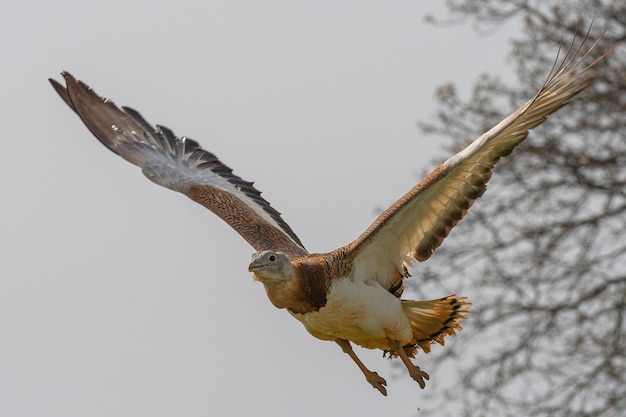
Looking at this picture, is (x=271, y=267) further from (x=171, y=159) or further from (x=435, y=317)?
(x=171, y=159)

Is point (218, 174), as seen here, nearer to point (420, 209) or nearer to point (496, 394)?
point (420, 209)

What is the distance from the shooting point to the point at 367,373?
11.8 m

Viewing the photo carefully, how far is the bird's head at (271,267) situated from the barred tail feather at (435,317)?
98 centimetres

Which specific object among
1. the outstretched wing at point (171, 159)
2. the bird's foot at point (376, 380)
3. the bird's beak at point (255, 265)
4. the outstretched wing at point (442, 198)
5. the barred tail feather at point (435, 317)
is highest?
the outstretched wing at point (171, 159)

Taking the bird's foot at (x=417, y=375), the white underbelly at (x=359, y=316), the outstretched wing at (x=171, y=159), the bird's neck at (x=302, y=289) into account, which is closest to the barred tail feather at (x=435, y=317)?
the white underbelly at (x=359, y=316)

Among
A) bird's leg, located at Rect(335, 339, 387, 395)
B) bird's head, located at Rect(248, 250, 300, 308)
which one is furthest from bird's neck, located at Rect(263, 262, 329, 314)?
bird's leg, located at Rect(335, 339, 387, 395)

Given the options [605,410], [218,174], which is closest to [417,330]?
[218,174]

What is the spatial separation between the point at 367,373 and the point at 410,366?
10.3 inches

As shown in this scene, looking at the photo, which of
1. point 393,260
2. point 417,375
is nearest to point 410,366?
point 417,375

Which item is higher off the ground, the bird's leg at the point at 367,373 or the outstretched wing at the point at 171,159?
the outstretched wing at the point at 171,159

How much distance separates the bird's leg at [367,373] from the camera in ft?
38.4

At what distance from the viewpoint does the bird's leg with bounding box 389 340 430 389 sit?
38.2 feet

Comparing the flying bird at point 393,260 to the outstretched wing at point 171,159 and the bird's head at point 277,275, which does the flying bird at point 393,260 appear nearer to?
the bird's head at point 277,275

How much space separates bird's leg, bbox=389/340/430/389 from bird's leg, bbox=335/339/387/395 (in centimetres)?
17
